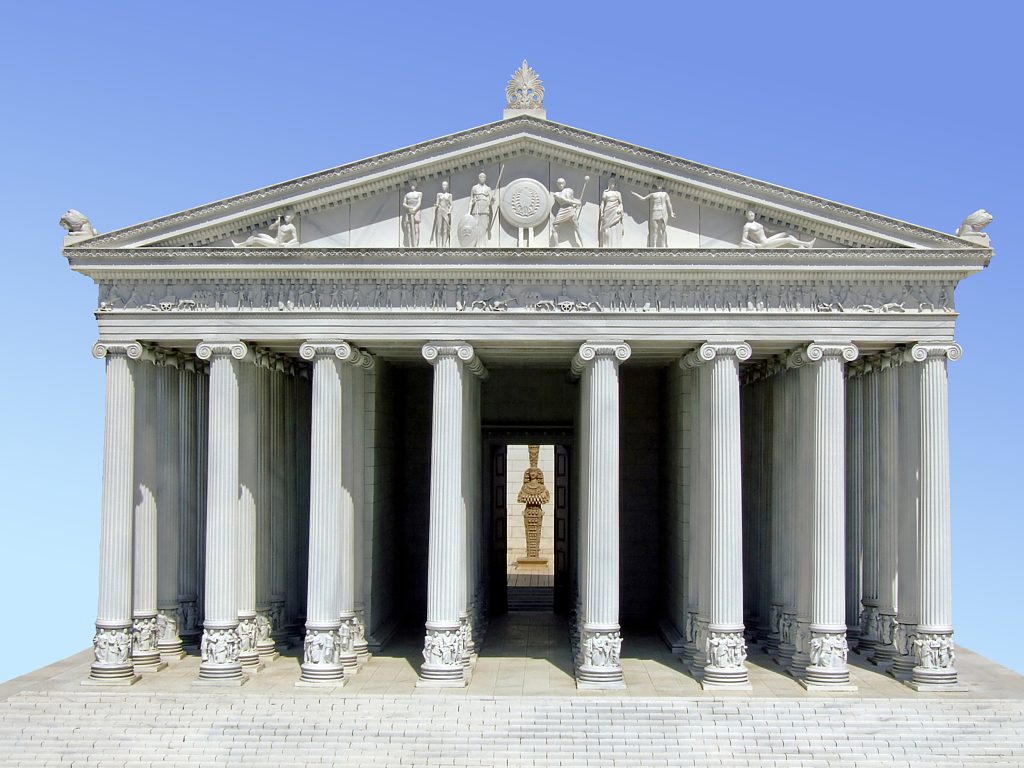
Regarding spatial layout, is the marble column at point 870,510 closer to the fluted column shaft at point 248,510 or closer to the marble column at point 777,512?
the marble column at point 777,512

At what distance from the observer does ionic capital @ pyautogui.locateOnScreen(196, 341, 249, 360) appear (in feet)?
75.4

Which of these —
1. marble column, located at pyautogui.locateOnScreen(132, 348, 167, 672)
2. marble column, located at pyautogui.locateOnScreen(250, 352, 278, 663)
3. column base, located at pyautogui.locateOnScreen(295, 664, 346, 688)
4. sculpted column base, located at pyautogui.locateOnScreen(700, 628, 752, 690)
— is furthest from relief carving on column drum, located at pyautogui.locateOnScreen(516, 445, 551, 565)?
column base, located at pyautogui.locateOnScreen(295, 664, 346, 688)

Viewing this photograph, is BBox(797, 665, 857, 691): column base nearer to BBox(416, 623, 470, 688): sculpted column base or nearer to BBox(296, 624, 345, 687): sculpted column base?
BBox(416, 623, 470, 688): sculpted column base

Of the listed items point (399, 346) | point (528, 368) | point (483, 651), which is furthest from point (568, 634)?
point (399, 346)

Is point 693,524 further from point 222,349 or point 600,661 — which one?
point 222,349

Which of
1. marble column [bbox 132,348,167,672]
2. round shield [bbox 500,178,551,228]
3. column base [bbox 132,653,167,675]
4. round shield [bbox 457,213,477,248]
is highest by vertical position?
round shield [bbox 500,178,551,228]

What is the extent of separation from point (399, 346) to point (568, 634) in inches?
432

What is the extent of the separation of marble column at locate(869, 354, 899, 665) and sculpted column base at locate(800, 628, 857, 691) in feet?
10.1

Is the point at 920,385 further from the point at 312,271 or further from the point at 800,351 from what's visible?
the point at 312,271

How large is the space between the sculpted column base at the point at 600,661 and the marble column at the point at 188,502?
35.9 ft

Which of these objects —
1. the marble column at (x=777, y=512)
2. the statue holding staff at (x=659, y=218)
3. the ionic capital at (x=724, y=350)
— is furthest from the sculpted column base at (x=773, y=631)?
the statue holding staff at (x=659, y=218)

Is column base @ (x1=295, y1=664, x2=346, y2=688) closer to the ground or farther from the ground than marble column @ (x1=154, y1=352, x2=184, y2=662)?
closer to the ground

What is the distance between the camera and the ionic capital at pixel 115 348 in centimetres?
2330

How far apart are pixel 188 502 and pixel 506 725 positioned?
35.8 ft
